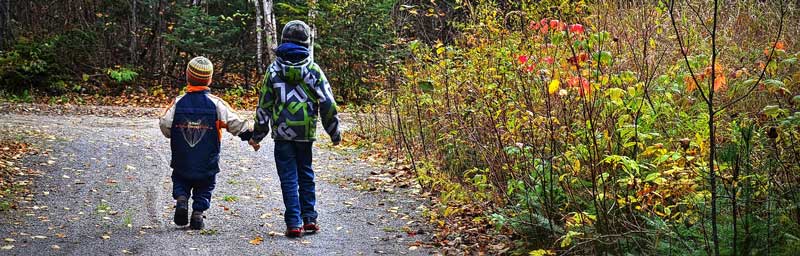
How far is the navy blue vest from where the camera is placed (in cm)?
696

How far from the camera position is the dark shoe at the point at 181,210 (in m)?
7.01

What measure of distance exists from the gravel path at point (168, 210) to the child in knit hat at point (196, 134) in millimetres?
335

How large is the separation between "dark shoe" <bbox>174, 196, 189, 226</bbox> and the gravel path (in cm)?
8

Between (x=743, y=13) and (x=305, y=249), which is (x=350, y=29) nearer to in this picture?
(x=743, y=13)

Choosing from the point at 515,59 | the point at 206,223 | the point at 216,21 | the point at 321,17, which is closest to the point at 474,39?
the point at 515,59

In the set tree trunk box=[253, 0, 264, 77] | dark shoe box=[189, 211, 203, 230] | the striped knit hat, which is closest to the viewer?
the striped knit hat

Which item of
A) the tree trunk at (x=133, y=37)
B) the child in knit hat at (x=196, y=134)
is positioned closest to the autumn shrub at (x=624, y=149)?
the child in knit hat at (x=196, y=134)

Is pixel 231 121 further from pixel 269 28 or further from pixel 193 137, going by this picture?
pixel 269 28

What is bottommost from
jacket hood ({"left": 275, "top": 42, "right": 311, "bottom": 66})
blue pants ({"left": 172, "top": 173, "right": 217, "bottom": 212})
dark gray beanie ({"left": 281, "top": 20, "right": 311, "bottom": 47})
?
blue pants ({"left": 172, "top": 173, "right": 217, "bottom": 212})

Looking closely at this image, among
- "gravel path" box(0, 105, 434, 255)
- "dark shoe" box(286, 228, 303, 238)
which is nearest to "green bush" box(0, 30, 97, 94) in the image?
"gravel path" box(0, 105, 434, 255)

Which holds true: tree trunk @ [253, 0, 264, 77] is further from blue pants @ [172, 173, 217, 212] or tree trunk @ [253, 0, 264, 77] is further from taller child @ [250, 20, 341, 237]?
taller child @ [250, 20, 341, 237]

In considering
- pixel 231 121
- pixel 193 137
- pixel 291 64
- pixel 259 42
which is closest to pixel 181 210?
pixel 193 137

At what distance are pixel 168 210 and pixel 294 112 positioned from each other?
211cm

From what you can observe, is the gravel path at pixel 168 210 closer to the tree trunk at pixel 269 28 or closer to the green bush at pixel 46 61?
the tree trunk at pixel 269 28
